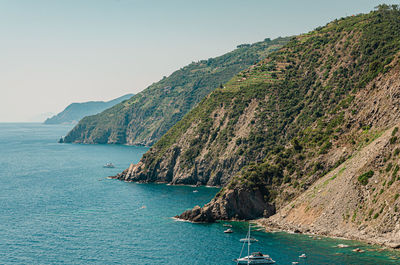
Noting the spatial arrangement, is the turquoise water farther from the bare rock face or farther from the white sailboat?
the bare rock face

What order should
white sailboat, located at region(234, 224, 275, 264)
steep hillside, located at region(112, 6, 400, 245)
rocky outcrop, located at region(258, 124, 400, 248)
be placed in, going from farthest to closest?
steep hillside, located at region(112, 6, 400, 245) → rocky outcrop, located at region(258, 124, 400, 248) → white sailboat, located at region(234, 224, 275, 264)

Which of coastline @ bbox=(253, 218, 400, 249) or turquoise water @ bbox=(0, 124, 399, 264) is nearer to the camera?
coastline @ bbox=(253, 218, 400, 249)

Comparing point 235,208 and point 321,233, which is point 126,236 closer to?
point 235,208

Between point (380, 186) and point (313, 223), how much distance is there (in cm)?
1882

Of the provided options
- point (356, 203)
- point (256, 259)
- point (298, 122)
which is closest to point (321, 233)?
point (356, 203)

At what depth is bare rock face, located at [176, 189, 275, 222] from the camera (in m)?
126

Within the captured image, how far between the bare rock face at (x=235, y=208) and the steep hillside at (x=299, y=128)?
29 cm

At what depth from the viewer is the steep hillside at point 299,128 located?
12462 cm

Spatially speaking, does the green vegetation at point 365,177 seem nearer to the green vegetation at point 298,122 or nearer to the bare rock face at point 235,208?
the green vegetation at point 298,122

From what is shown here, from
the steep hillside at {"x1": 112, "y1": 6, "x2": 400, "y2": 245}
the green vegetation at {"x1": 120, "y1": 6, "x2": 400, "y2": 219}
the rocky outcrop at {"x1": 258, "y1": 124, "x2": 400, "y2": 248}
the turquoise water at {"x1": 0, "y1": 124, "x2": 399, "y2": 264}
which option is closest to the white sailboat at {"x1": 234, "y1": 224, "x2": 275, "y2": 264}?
the turquoise water at {"x1": 0, "y1": 124, "x2": 399, "y2": 264}

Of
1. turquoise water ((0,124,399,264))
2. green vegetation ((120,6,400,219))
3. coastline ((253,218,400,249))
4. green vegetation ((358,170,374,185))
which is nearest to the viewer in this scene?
coastline ((253,218,400,249))

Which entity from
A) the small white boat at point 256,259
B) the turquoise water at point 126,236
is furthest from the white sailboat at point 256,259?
the turquoise water at point 126,236

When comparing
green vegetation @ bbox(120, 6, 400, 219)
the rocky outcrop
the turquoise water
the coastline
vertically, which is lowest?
the turquoise water

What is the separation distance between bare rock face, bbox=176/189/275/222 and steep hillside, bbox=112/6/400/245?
0.96ft
